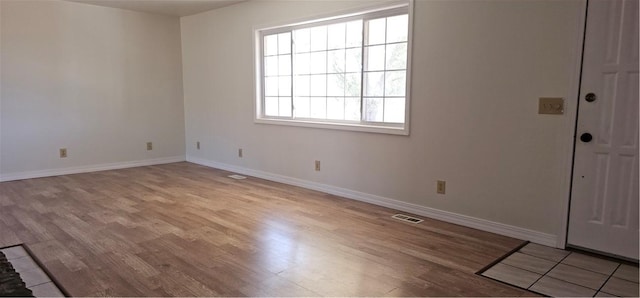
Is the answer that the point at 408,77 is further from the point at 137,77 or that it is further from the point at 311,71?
the point at 137,77

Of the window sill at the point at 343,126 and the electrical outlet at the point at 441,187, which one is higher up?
the window sill at the point at 343,126

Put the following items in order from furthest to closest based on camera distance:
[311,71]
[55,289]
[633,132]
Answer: [311,71] → [633,132] → [55,289]

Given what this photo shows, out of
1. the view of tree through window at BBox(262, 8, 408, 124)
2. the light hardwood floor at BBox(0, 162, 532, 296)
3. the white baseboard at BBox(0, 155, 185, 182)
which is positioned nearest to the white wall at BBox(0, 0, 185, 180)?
the white baseboard at BBox(0, 155, 185, 182)

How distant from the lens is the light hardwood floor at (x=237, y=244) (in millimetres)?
2328

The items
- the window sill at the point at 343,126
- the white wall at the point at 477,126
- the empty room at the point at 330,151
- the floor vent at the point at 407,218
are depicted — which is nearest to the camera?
the empty room at the point at 330,151

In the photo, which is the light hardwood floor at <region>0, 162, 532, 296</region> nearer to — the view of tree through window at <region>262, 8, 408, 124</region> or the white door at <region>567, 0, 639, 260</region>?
the white door at <region>567, 0, 639, 260</region>

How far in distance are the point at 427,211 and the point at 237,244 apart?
66.5 inches

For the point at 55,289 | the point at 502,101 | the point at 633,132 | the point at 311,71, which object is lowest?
the point at 55,289

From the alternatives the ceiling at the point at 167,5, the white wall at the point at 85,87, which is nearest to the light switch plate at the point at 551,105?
the ceiling at the point at 167,5

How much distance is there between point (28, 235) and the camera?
307 cm

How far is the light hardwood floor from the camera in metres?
2.33

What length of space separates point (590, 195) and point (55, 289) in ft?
10.9

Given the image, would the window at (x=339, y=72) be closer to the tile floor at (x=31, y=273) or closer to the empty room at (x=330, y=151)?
the empty room at (x=330, y=151)

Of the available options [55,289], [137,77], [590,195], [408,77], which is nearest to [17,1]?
[137,77]
